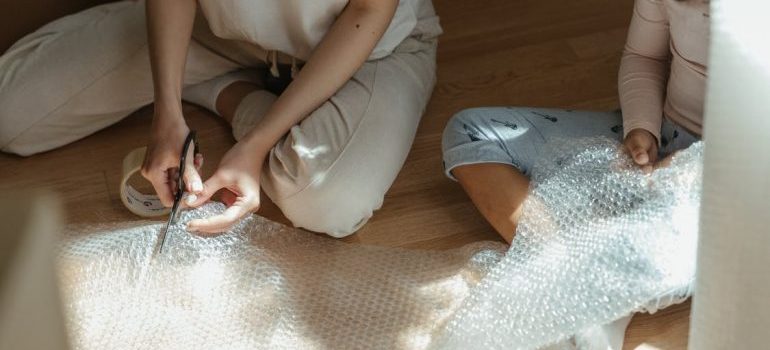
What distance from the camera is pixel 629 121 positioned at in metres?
1.06

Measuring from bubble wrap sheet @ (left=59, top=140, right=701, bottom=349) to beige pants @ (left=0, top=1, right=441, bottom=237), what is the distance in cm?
5

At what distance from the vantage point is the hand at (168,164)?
3.53 ft

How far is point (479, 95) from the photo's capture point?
1337 mm

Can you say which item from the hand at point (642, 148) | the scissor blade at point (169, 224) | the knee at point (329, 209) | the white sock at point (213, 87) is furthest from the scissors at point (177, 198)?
the hand at point (642, 148)

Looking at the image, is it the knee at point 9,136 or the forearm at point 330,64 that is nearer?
the forearm at point 330,64

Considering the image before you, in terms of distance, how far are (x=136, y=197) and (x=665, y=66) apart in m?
0.58

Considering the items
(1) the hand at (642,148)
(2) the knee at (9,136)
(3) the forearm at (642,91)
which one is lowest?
(2) the knee at (9,136)

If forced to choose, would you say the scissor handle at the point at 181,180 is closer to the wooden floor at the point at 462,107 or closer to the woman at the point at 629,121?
the wooden floor at the point at 462,107

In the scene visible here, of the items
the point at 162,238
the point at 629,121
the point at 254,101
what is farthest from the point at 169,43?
the point at 629,121

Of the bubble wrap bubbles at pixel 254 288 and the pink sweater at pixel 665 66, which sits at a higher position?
the pink sweater at pixel 665 66

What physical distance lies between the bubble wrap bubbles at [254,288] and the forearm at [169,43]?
0.15 meters

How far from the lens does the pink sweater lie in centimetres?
102

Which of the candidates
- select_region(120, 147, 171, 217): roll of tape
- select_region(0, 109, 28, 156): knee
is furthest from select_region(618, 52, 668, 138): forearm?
select_region(0, 109, 28, 156): knee

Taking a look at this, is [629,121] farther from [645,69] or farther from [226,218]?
[226,218]
